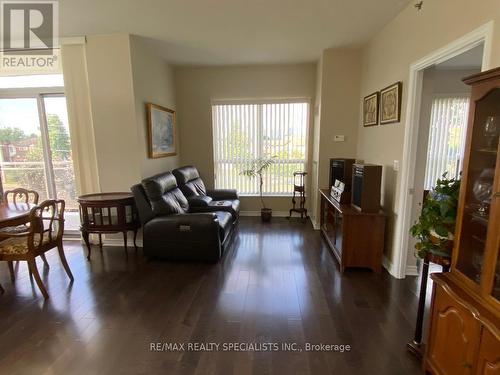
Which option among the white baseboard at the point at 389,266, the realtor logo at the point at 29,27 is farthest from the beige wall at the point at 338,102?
the realtor logo at the point at 29,27

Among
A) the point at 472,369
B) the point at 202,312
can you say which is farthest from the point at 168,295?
the point at 472,369

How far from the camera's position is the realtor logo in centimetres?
268

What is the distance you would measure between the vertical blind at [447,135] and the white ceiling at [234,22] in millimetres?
1867

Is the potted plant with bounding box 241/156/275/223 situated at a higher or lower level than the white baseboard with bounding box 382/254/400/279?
higher

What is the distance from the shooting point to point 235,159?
206 inches

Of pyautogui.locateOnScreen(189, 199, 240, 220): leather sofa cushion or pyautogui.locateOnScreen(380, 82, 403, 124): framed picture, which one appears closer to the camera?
pyautogui.locateOnScreen(380, 82, 403, 124): framed picture

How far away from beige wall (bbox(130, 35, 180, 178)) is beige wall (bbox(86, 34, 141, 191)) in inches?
3.1

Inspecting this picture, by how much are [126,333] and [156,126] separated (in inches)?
112

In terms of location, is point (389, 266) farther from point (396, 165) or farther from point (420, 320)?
point (420, 320)

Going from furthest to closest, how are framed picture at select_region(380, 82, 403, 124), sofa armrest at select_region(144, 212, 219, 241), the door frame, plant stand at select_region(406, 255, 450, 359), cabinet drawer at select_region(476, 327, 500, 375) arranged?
sofa armrest at select_region(144, 212, 219, 241)
framed picture at select_region(380, 82, 403, 124)
the door frame
plant stand at select_region(406, 255, 450, 359)
cabinet drawer at select_region(476, 327, 500, 375)

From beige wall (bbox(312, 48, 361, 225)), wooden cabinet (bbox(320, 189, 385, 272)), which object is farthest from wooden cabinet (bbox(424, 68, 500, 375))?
beige wall (bbox(312, 48, 361, 225))

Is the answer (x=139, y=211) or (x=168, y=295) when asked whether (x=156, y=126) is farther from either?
(x=168, y=295)

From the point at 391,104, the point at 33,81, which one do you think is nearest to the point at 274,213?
the point at 391,104

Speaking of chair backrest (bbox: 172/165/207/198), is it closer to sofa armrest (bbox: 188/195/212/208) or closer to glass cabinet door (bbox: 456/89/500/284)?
sofa armrest (bbox: 188/195/212/208)
